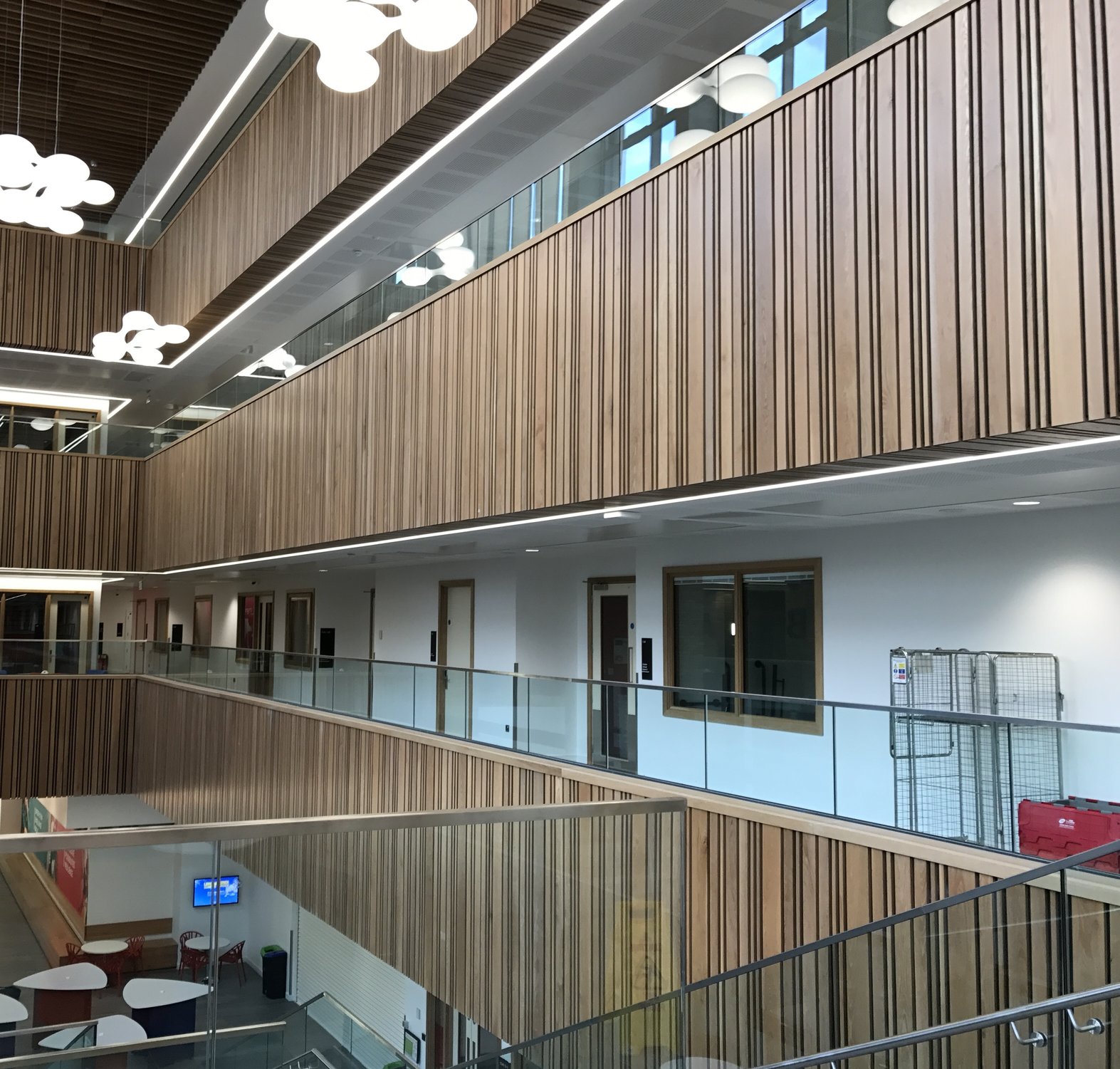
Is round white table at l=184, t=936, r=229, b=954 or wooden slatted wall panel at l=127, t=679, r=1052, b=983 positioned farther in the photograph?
wooden slatted wall panel at l=127, t=679, r=1052, b=983

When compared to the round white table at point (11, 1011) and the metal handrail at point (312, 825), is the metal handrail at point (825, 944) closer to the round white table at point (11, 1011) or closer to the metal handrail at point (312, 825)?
the metal handrail at point (312, 825)

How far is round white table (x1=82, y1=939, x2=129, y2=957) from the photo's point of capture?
11.4ft

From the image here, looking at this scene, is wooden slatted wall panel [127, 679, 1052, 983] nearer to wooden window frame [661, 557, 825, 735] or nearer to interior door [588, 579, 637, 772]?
wooden window frame [661, 557, 825, 735]

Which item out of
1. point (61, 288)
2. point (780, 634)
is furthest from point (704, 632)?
point (61, 288)

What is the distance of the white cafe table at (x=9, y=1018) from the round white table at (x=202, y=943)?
530 millimetres

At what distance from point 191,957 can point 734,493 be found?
3.54 meters

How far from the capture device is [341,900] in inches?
162

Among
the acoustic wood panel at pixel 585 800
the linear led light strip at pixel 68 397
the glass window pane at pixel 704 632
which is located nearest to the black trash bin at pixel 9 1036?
the acoustic wood panel at pixel 585 800

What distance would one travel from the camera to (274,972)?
3.71 meters

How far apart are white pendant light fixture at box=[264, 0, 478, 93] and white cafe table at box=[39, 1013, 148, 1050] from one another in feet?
12.6

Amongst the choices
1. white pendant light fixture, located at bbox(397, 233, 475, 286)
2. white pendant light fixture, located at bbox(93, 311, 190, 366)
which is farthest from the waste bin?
white pendant light fixture, located at bbox(93, 311, 190, 366)

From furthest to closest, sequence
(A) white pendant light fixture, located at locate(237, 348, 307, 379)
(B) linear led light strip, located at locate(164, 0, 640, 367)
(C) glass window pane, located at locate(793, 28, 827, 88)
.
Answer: (A) white pendant light fixture, located at locate(237, 348, 307, 379) < (B) linear led light strip, located at locate(164, 0, 640, 367) < (C) glass window pane, located at locate(793, 28, 827, 88)

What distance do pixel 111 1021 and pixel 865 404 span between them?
11.8 feet

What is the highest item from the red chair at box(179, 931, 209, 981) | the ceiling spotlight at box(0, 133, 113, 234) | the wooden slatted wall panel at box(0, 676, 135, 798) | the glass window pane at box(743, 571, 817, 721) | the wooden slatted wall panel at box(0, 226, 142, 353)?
the wooden slatted wall panel at box(0, 226, 142, 353)
